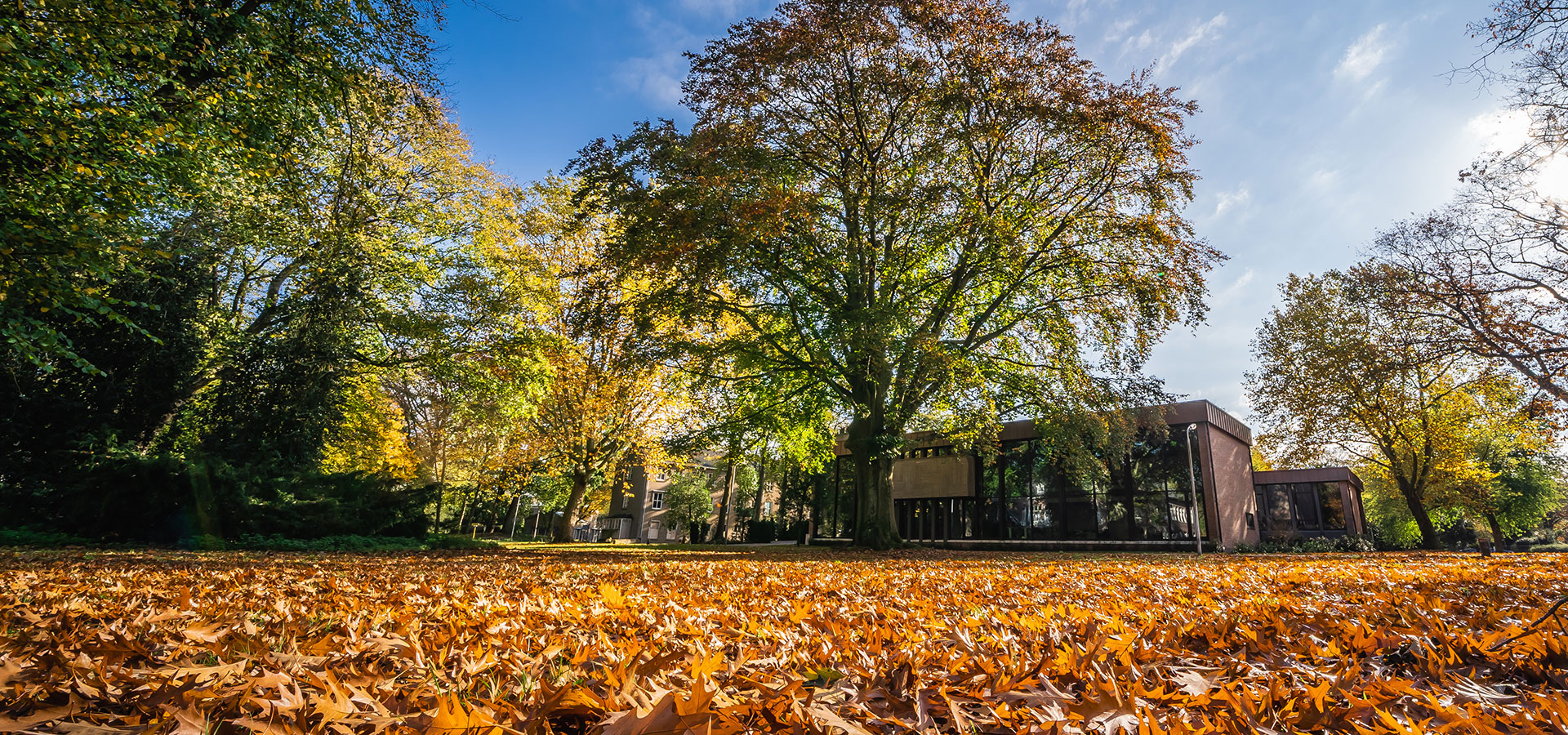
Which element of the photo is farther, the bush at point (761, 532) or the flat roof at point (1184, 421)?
the bush at point (761, 532)

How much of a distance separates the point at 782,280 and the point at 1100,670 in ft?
47.3

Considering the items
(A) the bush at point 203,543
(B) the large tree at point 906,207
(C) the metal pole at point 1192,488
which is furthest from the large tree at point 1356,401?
(A) the bush at point 203,543

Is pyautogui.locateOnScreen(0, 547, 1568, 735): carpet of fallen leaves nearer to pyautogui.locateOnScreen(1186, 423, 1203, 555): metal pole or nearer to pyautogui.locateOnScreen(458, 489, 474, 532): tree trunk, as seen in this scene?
pyautogui.locateOnScreen(1186, 423, 1203, 555): metal pole

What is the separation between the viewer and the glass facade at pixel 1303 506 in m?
28.9

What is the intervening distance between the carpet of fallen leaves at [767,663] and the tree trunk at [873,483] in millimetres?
11489

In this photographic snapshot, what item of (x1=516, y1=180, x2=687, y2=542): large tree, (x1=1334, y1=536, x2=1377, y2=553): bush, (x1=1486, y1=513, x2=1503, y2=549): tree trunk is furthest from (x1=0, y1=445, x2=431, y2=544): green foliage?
(x1=1486, y1=513, x2=1503, y2=549): tree trunk

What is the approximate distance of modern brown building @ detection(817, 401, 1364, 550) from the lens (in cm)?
2212

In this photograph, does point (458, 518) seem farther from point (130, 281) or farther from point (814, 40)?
point (814, 40)

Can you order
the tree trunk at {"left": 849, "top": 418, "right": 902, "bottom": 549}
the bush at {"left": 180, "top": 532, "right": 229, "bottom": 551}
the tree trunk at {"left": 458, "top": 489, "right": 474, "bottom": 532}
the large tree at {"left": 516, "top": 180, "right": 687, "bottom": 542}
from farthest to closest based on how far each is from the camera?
the tree trunk at {"left": 458, "top": 489, "right": 474, "bottom": 532}
the large tree at {"left": 516, "top": 180, "right": 687, "bottom": 542}
the tree trunk at {"left": 849, "top": 418, "right": 902, "bottom": 549}
the bush at {"left": 180, "top": 532, "right": 229, "bottom": 551}

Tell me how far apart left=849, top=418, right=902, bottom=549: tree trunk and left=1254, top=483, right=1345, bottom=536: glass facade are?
22752 millimetres

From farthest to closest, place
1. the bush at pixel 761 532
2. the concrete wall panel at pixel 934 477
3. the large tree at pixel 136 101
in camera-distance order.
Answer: the bush at pixel 761 532 → the concrete wall panel at pixel 934 477 → the large tree at pixel 136 101

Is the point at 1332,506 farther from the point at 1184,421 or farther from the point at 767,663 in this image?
the point at 767,663

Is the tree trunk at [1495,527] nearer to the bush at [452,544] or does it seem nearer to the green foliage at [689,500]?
the green foliage at [689,500]

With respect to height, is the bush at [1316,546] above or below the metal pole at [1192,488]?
below
